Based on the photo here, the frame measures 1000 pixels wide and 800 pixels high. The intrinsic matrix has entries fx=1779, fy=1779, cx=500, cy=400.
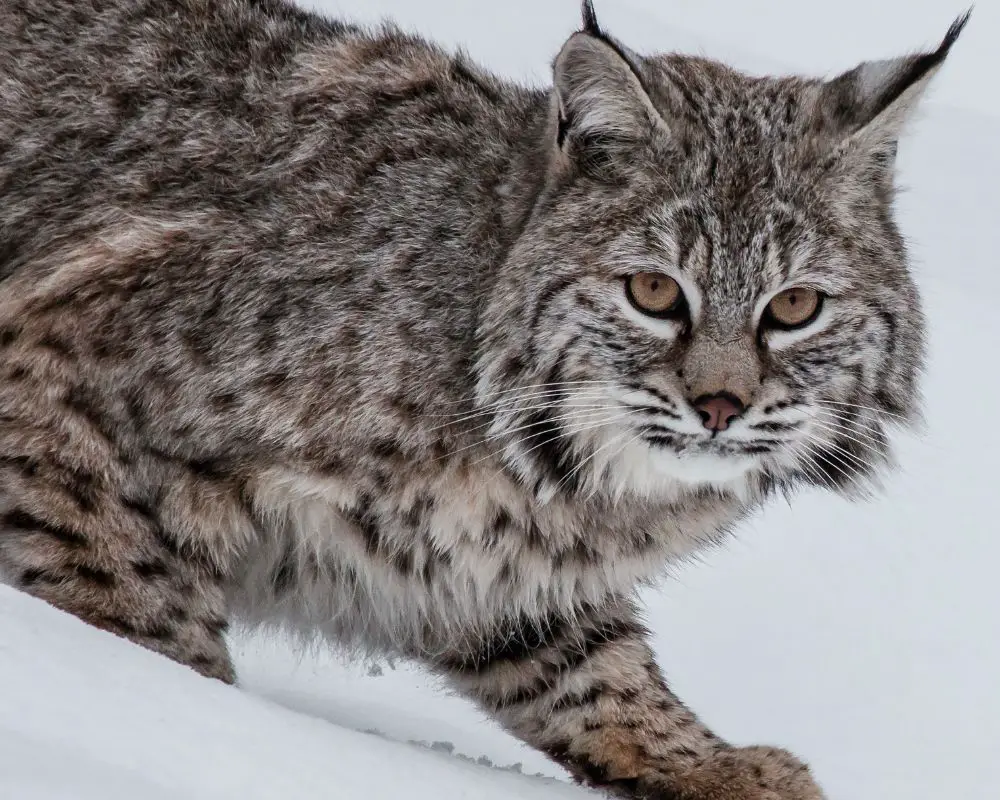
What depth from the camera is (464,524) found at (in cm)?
423

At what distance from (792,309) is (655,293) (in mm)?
302

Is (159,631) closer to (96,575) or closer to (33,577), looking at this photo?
(96,575)

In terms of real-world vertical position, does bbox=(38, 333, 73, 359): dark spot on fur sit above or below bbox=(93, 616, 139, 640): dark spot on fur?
above

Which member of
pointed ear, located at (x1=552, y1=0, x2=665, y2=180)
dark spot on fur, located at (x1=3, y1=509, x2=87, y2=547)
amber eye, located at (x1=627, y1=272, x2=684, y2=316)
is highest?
pointed ear, located at (x1=552, y1=0, x2=665, y2=180)

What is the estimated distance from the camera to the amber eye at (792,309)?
3867 mm

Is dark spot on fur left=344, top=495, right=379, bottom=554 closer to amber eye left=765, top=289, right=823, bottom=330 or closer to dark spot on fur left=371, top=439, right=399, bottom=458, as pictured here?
dark spot on fur left=371, top=439, right=399, bottom=458

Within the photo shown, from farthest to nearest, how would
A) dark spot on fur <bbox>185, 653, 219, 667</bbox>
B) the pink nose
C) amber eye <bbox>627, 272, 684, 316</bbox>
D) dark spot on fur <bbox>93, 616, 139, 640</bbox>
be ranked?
dark spot on fur <bbox>185, 653, 219, 667</bbox> < dark spot on fur <bbox>93, 616, 139, 640</bbox> < amber eye <bbox>627, 272, 684, 316</bbox> < the pink nose

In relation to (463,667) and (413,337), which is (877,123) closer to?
(413,337)

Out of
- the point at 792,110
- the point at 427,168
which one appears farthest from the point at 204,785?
the point at 792,110

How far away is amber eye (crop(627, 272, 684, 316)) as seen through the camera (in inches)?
152

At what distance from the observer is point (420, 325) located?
416cm

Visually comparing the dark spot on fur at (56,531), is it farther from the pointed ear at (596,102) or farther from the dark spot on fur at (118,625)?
the pointed ear at (596,102)

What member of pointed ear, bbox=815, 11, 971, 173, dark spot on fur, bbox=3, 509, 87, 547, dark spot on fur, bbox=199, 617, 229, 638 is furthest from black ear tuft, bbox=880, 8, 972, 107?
dark spot on fur, bbox=3, 509, 87, 547

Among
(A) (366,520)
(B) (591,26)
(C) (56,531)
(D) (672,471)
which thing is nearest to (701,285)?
(D) (672,471)
